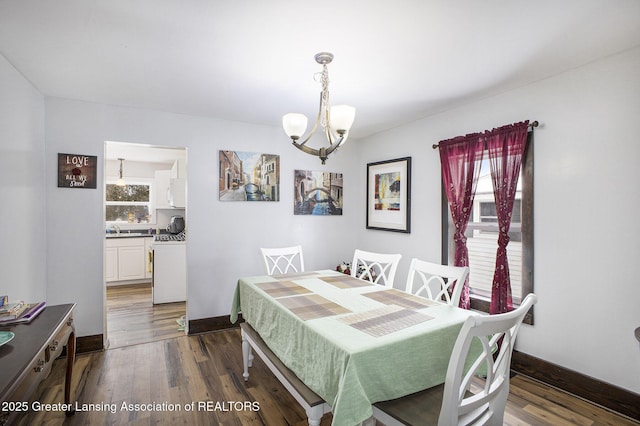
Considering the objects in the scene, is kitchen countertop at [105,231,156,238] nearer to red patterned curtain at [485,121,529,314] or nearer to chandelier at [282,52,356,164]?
chandelier at [282,52,356,164]

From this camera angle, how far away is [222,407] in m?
2.26

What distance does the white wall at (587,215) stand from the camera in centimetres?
211

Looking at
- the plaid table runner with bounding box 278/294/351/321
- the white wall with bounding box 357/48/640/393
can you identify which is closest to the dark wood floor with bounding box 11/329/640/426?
the white wall with bounding box 357/48/640/393

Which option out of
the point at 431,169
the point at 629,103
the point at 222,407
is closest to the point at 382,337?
the point at 222,407

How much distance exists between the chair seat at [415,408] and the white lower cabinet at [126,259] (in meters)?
5.71

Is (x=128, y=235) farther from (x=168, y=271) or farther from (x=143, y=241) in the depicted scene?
(x=168, y=271)

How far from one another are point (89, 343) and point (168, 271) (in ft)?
5.60

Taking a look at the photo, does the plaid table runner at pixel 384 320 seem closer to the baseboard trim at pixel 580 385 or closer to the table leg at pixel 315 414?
the table leg at pixel 315 414

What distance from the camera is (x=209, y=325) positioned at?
3707mm

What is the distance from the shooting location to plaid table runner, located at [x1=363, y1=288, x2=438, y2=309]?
2.01m

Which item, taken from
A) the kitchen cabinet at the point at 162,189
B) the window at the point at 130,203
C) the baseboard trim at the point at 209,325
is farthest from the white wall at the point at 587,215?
the window at the point at 130,203

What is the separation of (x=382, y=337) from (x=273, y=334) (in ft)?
2.64

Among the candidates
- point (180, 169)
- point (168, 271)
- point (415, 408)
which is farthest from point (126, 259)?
point (415, 408)

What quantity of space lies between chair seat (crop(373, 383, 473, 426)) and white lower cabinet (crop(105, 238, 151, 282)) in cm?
571
